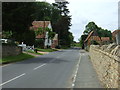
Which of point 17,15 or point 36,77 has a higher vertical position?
point 17,15

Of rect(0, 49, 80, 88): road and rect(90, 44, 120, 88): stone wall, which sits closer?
rect(90, 44, 120, 88): stone wall

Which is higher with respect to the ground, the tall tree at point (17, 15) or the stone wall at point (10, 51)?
the tall tree at point (17, 15)

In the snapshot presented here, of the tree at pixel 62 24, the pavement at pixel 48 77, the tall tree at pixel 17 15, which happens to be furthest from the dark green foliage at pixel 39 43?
the pavement at pixel 48 77

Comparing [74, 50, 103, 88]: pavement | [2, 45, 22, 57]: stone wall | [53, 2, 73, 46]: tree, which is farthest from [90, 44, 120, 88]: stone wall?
[53, 2, 73, 46]: tree

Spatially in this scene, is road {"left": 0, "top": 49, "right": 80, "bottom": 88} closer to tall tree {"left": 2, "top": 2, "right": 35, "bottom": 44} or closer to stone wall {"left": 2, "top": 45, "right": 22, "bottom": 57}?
stone wall {"left": 2, "top": 45, "right": 22, "bottom": 57}

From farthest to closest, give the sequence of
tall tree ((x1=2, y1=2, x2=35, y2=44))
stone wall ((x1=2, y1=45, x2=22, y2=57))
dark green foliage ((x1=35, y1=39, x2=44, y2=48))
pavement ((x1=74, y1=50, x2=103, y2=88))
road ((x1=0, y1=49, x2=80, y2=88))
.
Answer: dark green foliage ((x1=35, y1=39, x2=44, y2=48)) → tall tree ((x1=2, y1=2, x2=35, y2=44)) → stone wall ((x1=2, y1=45, x2=22, y2=57)) → road ((x1=0, y1=49, x2=80, y2=88)) → pavement ((x1=74, y1=50, x2=103, y2=88))

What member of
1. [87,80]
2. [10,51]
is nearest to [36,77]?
[87,80]

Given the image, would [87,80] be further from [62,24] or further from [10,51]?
[62,24]

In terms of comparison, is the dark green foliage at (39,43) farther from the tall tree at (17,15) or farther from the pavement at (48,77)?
the pavement at (48,77)

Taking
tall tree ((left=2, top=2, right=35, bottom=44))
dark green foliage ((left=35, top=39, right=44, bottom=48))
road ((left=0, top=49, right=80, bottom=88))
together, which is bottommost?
road ((left=0, top=49, right=80, bottom=88))

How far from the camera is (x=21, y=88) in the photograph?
1158 cm

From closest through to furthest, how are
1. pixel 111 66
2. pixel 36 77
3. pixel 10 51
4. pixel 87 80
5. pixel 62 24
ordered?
pixel 111 66, pixel 87 80, pixel 36 77, pixel 10 51, pixel 62 24

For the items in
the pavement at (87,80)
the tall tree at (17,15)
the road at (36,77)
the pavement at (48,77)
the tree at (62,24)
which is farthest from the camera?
the tree at (62,24)

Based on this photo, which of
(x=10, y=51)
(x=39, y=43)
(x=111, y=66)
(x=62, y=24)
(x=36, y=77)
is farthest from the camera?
(x=62, y=24)
